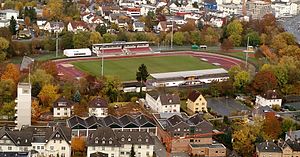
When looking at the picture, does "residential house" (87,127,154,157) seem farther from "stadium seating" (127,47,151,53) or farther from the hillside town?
"stadium seating" (127,47,151,53)

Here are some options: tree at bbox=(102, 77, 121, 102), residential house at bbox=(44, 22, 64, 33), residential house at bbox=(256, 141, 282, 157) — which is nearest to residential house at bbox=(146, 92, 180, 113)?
tree at bbox=(102, 77, 121, 102)

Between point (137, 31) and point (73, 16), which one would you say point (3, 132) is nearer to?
point (137, 31)

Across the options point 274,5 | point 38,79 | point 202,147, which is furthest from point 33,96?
point 274,5

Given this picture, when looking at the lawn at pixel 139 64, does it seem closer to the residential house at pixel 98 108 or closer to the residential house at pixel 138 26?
the residential house at pixel 98 108

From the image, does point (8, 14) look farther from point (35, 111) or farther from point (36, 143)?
point (36, 143)

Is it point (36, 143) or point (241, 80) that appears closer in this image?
point (36, 143)

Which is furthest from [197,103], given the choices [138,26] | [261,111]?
[138,26]

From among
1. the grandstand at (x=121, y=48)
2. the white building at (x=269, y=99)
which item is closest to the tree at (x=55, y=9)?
the grandstand at (x=121, y=48)
